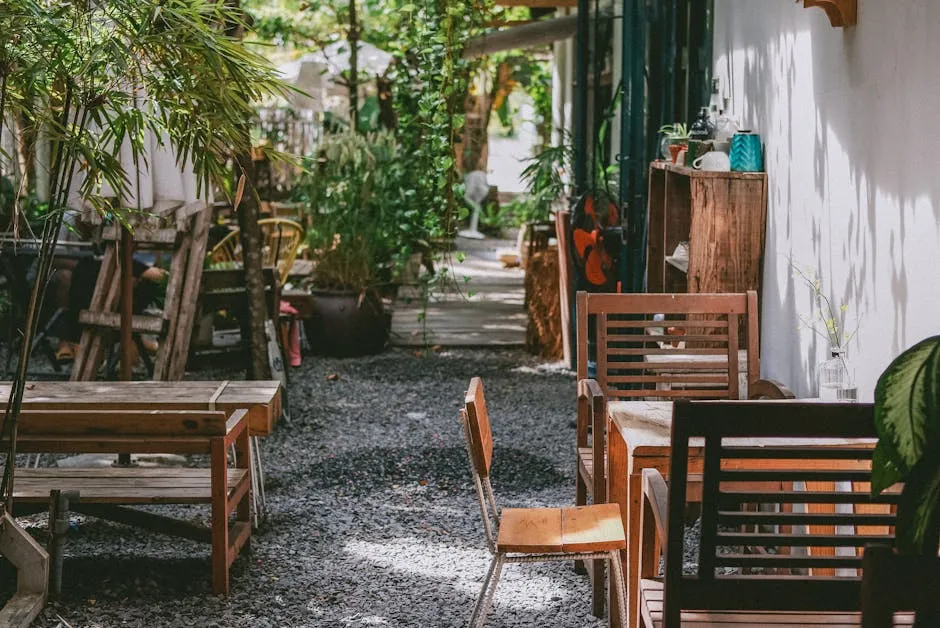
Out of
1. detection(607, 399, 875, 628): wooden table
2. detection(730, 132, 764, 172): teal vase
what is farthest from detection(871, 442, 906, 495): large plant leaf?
detection(730, 132, 764, 172): teal vase

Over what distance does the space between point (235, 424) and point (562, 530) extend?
1.39 metres

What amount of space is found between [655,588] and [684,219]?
3040 millimetres

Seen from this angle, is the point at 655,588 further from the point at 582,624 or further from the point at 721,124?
the point at 721,124

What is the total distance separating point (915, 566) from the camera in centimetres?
154

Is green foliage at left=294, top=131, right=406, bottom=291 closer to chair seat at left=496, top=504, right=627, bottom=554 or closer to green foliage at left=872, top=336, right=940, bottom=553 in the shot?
chair seat at left=496, top=504, right=627, bottom=554

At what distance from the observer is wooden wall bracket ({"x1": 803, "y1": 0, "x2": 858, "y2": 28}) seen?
12.2ft

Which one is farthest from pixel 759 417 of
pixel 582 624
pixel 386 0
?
pixel 386 0

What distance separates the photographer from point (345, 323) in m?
8.41

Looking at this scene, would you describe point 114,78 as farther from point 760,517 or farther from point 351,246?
point 351,246

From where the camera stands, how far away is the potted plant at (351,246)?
8398 mm

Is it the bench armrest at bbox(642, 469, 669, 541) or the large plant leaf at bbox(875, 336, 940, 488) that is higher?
the large plant leaf at bbox(875, 336, 940, 488)

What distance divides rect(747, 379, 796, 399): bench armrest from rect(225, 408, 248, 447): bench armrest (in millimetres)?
1819

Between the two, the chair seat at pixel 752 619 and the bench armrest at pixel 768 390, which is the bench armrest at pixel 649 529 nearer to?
the chair seat at pixel 752 619

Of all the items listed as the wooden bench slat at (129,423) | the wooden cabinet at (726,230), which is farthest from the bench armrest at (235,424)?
the wooden cabinet at (726,230)
